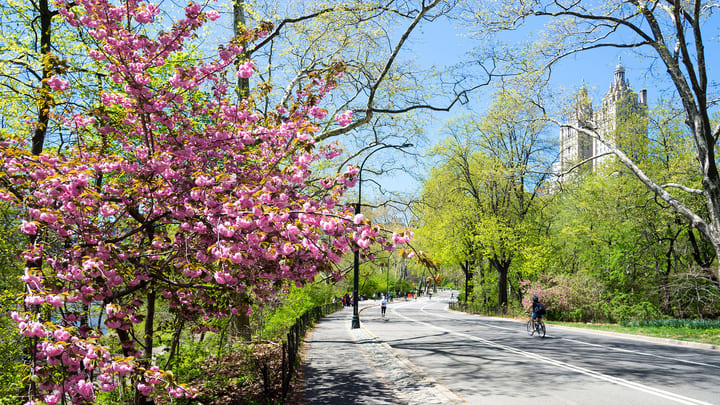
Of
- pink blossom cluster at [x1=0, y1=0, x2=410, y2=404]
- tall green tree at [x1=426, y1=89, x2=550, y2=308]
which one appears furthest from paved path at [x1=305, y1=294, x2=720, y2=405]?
tall green tree at [x1=426, y1=89, x2=550, y2=308]

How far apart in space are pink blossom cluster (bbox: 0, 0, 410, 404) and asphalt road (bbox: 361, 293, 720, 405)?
4.95 meters

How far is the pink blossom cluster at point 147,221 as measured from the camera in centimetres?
421

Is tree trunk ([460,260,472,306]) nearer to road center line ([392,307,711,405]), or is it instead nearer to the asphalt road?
the asphalt road

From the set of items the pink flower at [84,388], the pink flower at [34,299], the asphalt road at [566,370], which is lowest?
the asphalt road at [566,370]

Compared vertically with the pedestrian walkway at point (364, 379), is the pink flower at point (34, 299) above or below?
above

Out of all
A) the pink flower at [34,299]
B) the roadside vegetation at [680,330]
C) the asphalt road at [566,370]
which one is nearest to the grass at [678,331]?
the roadside vegetation at [680,330]

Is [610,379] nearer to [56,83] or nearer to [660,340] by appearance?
[660,340]

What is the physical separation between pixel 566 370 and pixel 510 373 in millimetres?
1352

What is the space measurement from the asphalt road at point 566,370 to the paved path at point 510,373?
0.02m

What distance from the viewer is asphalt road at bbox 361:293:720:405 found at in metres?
7.93

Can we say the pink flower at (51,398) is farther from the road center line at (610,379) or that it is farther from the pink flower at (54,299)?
the road center line at (610,379)

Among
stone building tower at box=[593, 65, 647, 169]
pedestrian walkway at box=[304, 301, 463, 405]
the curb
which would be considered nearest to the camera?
pedestrian walkway at box=[304, 301, 463, 405]

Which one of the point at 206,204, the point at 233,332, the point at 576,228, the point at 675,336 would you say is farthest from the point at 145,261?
the point at 576,228

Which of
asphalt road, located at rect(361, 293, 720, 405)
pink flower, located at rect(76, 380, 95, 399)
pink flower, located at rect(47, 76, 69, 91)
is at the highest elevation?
pink flower, located at rect(47, 76, 69, 91)
